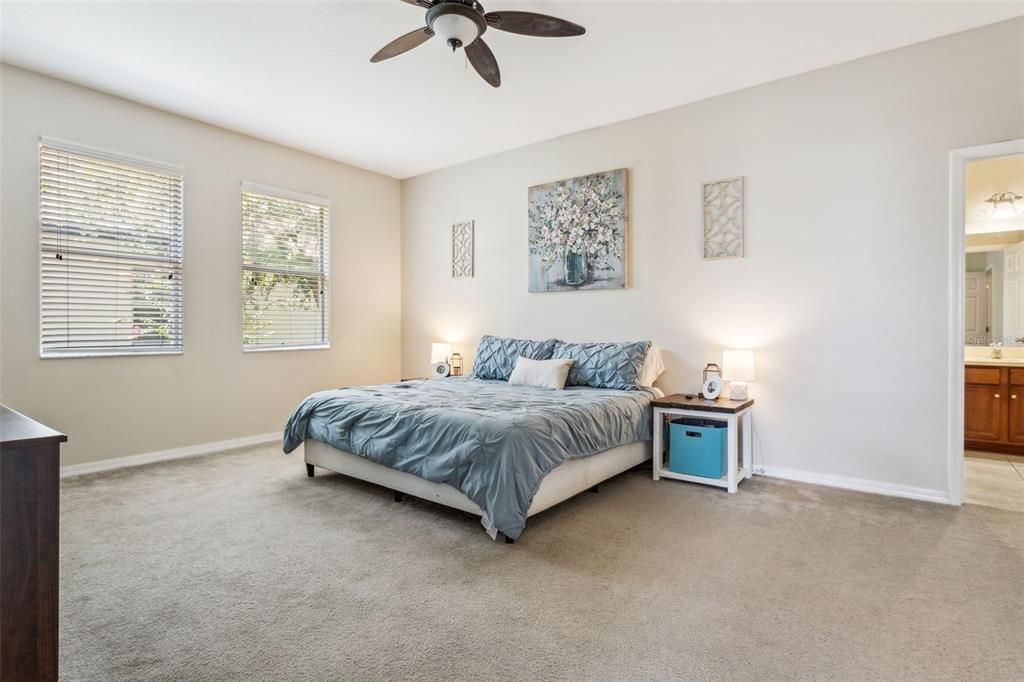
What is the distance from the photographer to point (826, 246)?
3557 mm

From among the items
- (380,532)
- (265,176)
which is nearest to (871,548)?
(380,532)

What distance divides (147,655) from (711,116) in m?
4.49

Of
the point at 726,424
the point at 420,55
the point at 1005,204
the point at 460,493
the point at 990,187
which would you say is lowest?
the point at 460,493

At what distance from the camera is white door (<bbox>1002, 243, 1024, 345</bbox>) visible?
4766 mm

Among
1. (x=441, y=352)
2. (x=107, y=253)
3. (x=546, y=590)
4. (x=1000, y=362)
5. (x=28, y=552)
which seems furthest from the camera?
(x=441, y=352)

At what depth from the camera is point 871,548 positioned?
2520mm

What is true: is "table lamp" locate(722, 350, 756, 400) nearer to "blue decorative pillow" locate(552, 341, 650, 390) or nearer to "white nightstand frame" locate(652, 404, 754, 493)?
"white nightstand frame" locate(652, 404, 754, 493)

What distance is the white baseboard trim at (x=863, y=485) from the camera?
127 inches

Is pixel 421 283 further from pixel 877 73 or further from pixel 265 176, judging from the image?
pixel 877 73

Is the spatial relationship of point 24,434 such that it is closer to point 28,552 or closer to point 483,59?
point 28,552

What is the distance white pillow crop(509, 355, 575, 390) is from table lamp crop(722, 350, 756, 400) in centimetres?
116

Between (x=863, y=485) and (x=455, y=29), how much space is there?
3.68 metres

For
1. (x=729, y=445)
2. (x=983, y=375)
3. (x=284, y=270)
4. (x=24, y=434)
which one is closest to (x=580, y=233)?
(x=729, y=445)

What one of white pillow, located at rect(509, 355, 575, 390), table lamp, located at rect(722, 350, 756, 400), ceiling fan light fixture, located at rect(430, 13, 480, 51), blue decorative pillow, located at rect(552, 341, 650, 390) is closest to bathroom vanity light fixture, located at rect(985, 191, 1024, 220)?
table lamp, located at rect(722, 350, 756, 400)
